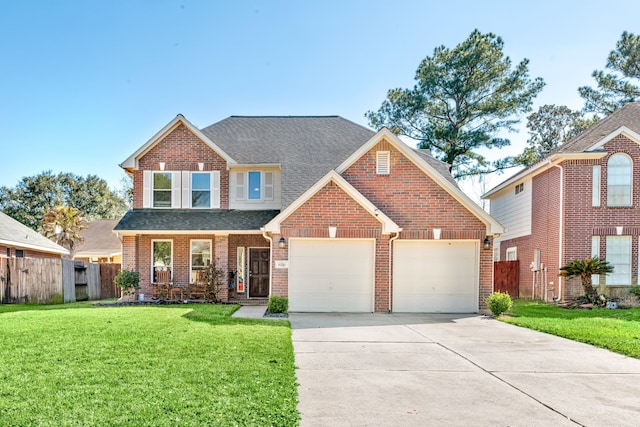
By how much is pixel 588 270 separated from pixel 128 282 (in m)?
15.4

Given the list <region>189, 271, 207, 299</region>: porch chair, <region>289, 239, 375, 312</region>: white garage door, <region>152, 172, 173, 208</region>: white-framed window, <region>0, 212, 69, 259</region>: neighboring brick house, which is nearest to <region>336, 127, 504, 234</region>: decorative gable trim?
<region>289, 239, 375, 312</region>: white garage door

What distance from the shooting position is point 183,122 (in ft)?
59.3

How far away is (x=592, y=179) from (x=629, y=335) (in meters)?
8.89

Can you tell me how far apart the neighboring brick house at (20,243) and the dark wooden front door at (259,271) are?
9.77 m

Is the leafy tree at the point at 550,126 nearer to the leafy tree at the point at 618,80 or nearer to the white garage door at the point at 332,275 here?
the leafy tree at the point at 618,80

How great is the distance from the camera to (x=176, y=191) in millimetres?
18375

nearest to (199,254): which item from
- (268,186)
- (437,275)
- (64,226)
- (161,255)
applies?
(161,255)

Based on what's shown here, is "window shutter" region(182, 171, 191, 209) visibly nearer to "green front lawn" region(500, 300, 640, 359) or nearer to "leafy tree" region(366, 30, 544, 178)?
"green front lawn" region(500, 300, 640, 359)

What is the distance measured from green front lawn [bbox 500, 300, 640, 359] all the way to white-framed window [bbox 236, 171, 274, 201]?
950 centimetres

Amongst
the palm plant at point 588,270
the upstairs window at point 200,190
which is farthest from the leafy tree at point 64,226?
the palm plant at point 588,270

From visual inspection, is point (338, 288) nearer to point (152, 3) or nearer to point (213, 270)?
point (213, 270)

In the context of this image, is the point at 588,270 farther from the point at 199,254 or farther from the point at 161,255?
the point at 161,255

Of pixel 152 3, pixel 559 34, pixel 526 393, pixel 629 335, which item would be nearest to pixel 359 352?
pixel 526 393

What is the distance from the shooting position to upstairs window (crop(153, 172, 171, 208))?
60.3 feet
